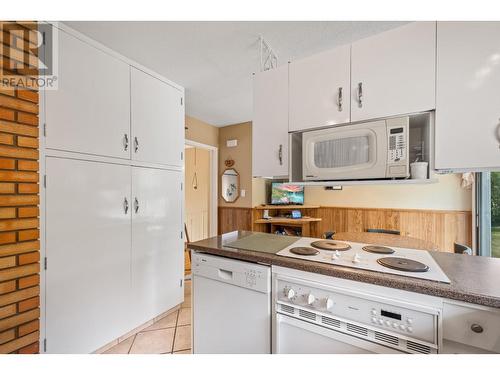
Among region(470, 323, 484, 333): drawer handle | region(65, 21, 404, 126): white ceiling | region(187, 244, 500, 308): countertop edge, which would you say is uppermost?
region(65, 21, 404, 126): white ceiling

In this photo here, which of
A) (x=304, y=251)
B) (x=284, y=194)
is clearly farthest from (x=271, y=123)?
(x=284, y=194)

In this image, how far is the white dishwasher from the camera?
50.8 inches

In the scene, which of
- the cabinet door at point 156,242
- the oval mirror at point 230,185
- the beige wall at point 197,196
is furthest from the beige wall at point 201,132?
the cabinet door at point 156,242

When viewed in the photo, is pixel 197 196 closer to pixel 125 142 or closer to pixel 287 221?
pixel 287 221

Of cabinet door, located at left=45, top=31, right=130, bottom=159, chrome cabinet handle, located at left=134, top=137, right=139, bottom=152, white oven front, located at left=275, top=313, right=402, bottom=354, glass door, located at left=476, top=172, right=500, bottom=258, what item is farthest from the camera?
glass door, located at left=476, top=172, right=500, bottom=258

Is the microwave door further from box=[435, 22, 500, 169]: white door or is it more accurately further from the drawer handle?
the drawer handle

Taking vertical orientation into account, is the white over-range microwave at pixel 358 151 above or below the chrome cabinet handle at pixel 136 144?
below

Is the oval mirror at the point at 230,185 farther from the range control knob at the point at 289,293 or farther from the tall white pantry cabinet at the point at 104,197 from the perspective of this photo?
the range control knob at the point at 289,293

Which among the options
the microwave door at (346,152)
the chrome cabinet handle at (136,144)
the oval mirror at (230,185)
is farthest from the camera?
the oval mirror at (230,185)

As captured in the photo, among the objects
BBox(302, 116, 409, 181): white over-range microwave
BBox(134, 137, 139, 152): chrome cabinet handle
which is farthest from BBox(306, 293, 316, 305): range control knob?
BBox(134, 137, 139, 152): chrome cabinet handle

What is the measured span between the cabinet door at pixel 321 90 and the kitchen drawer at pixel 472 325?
110 cm

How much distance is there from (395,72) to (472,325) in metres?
1.27

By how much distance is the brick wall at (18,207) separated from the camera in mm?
1228
